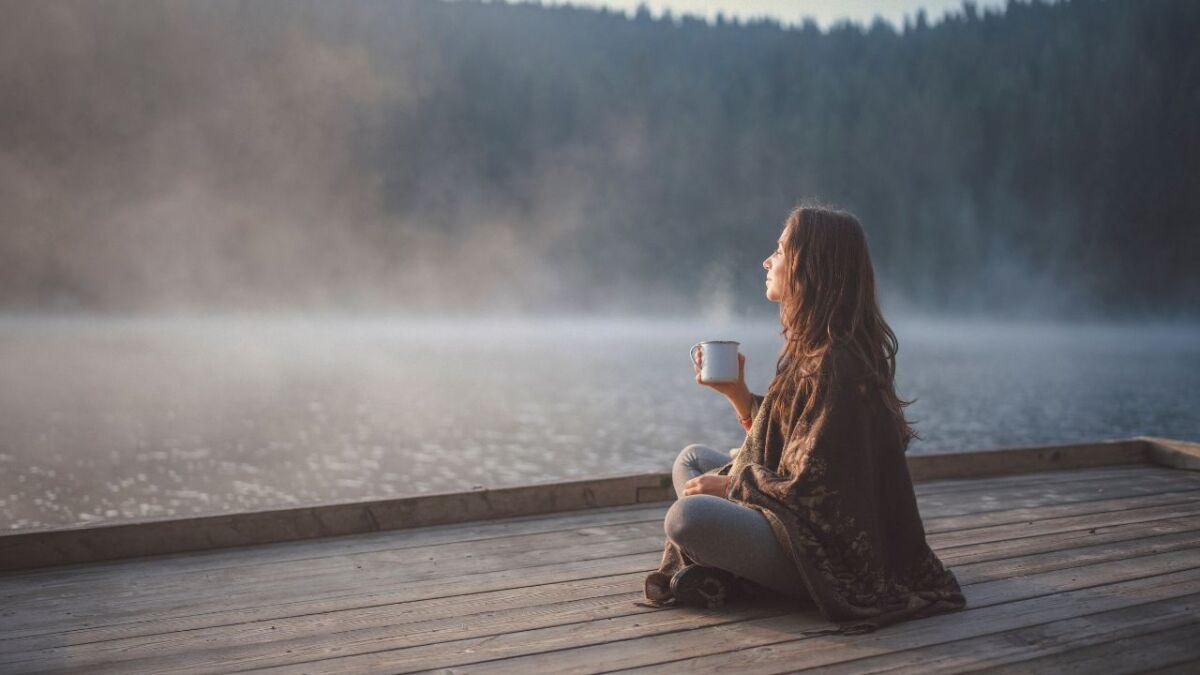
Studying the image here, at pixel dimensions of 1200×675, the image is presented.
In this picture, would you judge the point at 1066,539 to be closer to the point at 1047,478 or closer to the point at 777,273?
the point at 1047,478

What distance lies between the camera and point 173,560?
248cm

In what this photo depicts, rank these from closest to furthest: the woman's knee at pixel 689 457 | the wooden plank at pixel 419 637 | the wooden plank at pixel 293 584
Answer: the wooden plank at pixel 419 637, the wooden plank at pixel 293 584, the woman's knee at pixel 689 457

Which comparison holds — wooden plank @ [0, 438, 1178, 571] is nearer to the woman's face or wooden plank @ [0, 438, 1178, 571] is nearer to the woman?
the woman

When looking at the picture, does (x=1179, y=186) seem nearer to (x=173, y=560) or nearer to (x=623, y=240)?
(x=623, y=240)

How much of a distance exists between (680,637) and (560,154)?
6540cm

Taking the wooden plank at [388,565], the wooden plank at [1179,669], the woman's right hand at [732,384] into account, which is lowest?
the wooden plank at [1179,669]

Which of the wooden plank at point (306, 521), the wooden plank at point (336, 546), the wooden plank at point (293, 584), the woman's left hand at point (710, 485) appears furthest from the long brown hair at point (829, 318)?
the wooden plank at point (306, 521)

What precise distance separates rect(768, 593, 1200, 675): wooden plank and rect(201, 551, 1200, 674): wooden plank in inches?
1.5

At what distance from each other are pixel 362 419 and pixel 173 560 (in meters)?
23.8

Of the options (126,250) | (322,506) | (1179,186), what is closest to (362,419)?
(322,506)

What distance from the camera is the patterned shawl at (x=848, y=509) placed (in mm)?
1832

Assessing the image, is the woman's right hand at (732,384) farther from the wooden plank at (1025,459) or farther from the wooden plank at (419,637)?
the wooden plank at (1025,459)

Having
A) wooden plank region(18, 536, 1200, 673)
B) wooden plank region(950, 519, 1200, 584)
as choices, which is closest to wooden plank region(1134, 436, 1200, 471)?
wooden plank region(950, 519, 1200, 584)

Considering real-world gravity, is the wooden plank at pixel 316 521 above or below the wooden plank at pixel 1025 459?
above
